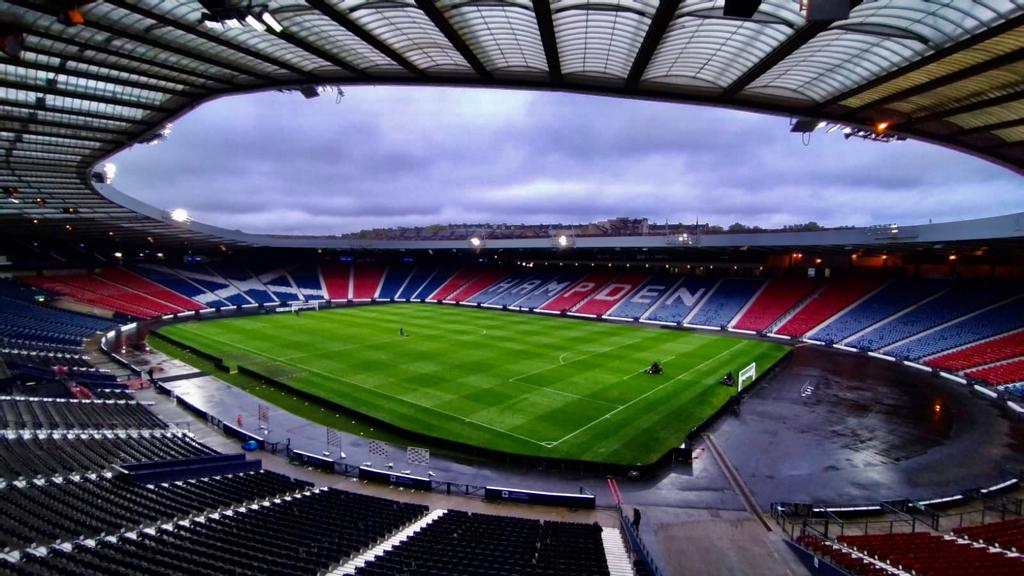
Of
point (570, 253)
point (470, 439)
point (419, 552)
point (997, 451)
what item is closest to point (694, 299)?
point (570, 253)

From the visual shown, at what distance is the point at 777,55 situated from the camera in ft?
40.3

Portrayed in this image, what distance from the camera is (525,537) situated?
1406 centimetres

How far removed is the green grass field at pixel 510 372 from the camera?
937 inches

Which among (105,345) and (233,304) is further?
(233,304)

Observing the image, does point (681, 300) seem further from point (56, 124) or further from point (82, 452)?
point (56, 124)

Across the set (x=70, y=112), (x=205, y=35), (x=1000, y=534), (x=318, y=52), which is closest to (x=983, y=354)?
(x=1000, y=534)

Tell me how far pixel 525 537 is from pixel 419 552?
2941mm

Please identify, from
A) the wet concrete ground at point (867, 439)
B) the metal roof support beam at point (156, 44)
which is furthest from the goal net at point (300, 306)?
the wet concrete ground at point (867, 439)

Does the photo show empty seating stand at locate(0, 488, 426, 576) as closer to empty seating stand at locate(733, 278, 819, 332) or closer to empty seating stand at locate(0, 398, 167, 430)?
empty seating stand at locate(0, 398, 167, 430)

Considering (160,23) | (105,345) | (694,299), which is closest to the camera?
(160,23)

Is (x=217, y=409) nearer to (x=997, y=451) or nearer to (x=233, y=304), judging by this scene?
(x=997, y=451)

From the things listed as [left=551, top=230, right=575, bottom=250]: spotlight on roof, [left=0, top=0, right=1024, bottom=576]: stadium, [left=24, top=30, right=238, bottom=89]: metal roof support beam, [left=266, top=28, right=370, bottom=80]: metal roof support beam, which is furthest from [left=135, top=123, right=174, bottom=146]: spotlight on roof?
[left=551, top=230, right=575, bottom=250]: spotlight on roof

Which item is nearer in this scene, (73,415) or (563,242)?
(73,415)

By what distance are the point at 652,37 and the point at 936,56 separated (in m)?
6.18
